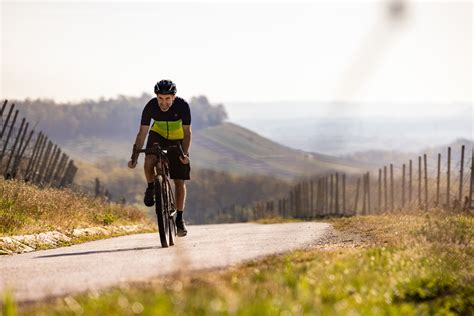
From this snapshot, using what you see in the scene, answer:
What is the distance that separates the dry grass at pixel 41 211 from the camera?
1327cm

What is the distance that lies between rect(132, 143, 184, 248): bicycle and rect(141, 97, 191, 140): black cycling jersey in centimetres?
28

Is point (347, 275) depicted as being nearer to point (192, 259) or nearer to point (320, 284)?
point (320, 284)

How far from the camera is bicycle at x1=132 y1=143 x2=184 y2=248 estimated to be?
1061 centimetres

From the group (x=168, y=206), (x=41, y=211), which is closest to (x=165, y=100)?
(x=168, y=206)

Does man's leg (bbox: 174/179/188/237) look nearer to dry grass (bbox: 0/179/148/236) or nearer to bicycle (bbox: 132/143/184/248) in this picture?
A: bicycle (bbox: 132/143/184/248)

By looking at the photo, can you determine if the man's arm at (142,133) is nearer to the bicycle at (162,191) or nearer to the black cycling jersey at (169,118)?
the black cycling jersey at (169,118)

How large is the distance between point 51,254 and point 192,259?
2784 millimetres

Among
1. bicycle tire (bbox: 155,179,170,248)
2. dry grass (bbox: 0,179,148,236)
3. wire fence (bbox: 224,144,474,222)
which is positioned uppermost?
bicycle tire (bbox: 155,179,170,248)

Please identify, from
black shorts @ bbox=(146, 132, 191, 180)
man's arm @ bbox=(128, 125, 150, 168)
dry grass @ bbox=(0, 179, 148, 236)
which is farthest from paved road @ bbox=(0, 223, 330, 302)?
dry grass @ bbox=(0, 179, 148, 236)

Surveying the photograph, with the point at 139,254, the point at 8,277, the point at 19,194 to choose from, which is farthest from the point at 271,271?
the point at 19,194

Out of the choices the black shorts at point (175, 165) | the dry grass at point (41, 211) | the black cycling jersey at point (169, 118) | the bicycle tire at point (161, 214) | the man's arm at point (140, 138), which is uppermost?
the black cycling jersey at point (169, 118)

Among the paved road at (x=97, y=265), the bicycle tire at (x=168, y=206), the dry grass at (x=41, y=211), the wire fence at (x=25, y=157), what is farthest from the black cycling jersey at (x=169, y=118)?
the wire fence at (x=25, y=157)

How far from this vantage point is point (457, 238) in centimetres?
1103

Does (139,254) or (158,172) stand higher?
(158,172)
